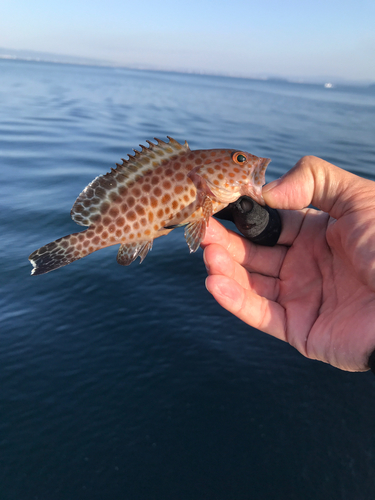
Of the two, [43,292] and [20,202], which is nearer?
[43,292]

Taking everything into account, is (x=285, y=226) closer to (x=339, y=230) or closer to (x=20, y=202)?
(x=339, y=230)

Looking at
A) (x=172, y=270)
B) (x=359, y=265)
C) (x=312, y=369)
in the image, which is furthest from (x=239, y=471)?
(x=172, y=270)

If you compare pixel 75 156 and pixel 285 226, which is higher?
pixel 285 226

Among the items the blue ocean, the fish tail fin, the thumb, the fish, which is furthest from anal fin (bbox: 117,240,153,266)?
the blue ocean

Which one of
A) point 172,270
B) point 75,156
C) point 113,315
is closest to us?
point 113,315

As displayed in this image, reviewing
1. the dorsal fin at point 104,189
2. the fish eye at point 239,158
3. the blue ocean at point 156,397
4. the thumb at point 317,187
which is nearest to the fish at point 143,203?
the dorsal fin at point 104,189

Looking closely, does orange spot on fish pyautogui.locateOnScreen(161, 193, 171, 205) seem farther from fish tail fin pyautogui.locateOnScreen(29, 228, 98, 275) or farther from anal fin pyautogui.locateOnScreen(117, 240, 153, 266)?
fish tail fin pyautogui.locateOnScreen(29, 228, 98, 275)
